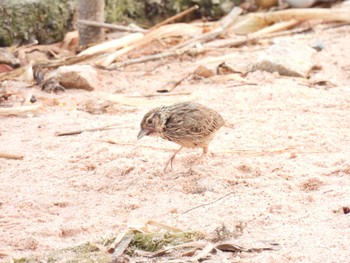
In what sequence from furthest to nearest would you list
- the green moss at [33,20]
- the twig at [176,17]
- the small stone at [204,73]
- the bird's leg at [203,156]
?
the twig at [176,17]
the green moss at [33,20]
the small stone at [204,73]
the bird's leg at [203,156]

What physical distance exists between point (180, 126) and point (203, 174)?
1.13 feet

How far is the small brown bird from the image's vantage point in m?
5.40

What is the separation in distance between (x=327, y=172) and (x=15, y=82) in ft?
12.4

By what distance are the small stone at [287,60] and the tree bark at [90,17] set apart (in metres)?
1.82

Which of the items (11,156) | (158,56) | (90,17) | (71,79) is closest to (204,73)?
(158,56)

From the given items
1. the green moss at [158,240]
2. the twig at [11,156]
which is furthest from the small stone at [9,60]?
the green moss at [158,240]

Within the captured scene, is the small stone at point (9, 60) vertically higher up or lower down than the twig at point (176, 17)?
lower down

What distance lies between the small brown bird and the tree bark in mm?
3486

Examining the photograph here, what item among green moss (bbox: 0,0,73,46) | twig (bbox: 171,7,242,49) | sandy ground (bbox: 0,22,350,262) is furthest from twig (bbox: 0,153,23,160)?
twig (bbox: 171,7,242,49)

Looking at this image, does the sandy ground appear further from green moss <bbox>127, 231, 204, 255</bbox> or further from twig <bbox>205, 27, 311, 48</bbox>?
twig <bbox>205, 27, 311, 48</bbox>

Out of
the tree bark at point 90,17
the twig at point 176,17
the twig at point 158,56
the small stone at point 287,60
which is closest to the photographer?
the small stone at point 287,60

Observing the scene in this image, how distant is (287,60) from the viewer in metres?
8.08

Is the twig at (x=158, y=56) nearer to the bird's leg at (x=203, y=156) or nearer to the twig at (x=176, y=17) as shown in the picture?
the twig at (x=176, y=17)

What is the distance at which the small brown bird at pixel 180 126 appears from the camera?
5.40 meters
